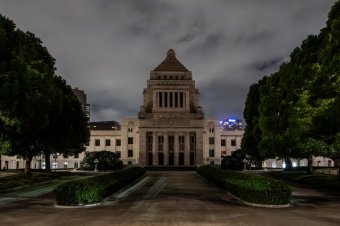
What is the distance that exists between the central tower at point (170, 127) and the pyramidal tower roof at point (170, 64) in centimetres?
573

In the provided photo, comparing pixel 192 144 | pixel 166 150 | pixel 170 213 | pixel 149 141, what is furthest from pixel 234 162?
pixel 170 213

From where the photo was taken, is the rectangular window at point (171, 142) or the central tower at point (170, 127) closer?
the central tower at point (170, 127)

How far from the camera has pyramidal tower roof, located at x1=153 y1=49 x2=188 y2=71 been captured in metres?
153

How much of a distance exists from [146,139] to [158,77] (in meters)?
20.7

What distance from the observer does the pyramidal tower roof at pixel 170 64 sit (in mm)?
153000

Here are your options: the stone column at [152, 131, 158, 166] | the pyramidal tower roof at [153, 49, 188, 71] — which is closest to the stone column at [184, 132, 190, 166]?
the stone column at [152, 131, 158, 166]

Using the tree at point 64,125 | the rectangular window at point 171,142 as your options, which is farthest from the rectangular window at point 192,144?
the tree at point 64,125

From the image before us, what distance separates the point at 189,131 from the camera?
467 feet

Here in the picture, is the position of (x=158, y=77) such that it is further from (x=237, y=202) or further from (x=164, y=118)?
(x=237, y=202)

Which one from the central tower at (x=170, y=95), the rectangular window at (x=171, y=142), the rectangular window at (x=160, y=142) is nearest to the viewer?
the rectangular window at (x=171, y=142)

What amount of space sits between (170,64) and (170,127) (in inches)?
932

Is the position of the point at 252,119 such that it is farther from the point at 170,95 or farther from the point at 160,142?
the point at 170,95

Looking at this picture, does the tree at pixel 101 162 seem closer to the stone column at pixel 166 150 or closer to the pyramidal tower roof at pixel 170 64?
the stone column at pixel 166 150

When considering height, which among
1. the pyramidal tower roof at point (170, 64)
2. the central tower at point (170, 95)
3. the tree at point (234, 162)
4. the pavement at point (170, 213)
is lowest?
the pavement at point (170, 213)
